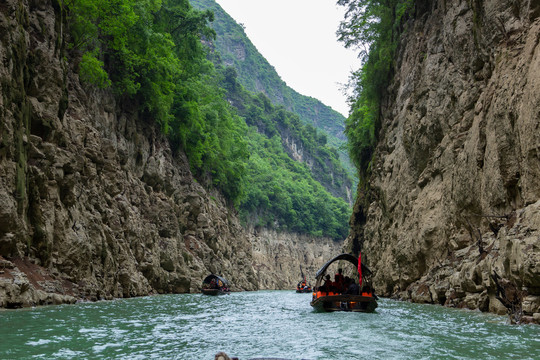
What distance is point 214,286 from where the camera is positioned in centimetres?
3181

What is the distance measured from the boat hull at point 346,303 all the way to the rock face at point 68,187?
30.1ft

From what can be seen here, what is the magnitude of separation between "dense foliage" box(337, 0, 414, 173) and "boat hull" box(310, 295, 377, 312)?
1916 cm

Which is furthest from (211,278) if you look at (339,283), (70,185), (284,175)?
(284,175)

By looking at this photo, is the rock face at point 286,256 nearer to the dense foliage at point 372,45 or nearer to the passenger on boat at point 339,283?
the dense foliage at point 372,45

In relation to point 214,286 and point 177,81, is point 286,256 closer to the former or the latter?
point 177,81

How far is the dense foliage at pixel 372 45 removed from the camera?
30.8 meters

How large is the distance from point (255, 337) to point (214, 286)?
22090mm

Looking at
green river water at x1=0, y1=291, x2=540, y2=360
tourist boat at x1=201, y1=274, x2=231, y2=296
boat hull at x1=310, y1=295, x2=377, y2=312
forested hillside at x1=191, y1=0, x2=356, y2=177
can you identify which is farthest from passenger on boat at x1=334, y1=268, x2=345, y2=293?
forested hillside at x1=191, y1=0, x2=356, y2=177

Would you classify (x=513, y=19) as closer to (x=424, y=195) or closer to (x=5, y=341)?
(x=424, y=195)

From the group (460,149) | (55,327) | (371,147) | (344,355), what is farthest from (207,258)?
(344,355)

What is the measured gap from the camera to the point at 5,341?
8352mm

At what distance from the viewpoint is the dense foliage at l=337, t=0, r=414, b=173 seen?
30828 mm

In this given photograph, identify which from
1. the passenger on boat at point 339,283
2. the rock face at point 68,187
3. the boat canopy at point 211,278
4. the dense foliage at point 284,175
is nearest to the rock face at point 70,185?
the rock face at point 68,187

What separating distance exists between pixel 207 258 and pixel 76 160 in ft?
67.5
